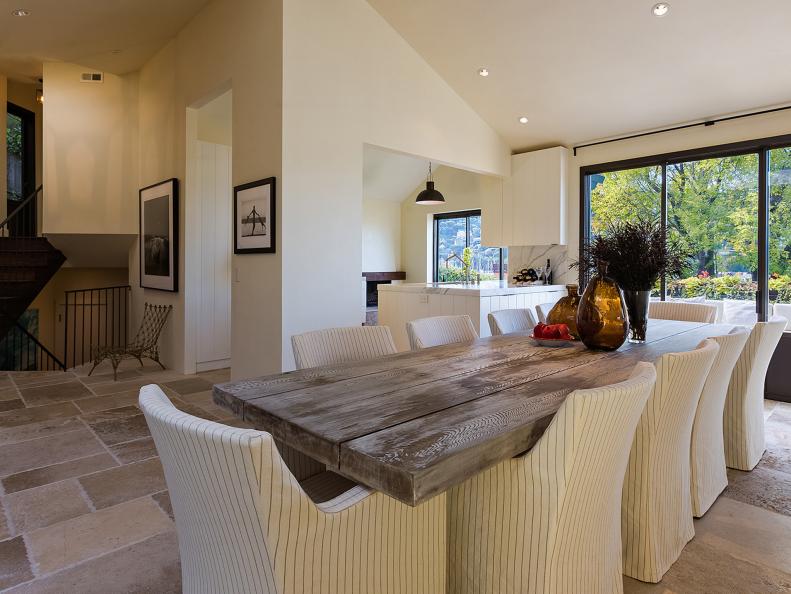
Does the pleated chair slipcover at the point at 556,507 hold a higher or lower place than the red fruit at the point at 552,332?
lower

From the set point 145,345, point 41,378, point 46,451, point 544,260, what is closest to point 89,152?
point 145,345

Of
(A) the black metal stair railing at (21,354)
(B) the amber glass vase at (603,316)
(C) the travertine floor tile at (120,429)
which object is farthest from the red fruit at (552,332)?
(A) the black metal stair railing at (21,354)

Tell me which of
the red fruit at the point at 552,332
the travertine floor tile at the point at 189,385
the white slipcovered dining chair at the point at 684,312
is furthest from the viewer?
the travertine floor tile at the point at 189,385

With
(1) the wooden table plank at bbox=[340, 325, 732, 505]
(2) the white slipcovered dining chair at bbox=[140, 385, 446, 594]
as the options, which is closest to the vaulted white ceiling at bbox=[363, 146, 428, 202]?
(1) the wooden table plank at bbox=[340, 325, 732, 505]

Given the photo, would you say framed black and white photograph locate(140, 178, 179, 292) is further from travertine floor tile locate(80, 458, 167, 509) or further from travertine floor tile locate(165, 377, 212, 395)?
travertine floor tile locate(80, 458, 167, 509)

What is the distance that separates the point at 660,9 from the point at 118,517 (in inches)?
179

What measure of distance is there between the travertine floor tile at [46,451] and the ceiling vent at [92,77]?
4481 mm

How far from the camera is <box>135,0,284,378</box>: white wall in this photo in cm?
374

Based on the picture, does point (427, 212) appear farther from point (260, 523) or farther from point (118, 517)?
point (260, 523)

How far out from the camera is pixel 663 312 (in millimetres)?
4078

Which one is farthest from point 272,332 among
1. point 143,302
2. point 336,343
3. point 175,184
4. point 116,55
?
point 116,55

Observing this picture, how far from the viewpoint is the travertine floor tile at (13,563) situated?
1820 mm

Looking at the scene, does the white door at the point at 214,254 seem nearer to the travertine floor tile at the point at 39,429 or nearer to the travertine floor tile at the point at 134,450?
the travertine floor tile at the point at 39,429

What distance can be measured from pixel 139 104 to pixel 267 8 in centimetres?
304
